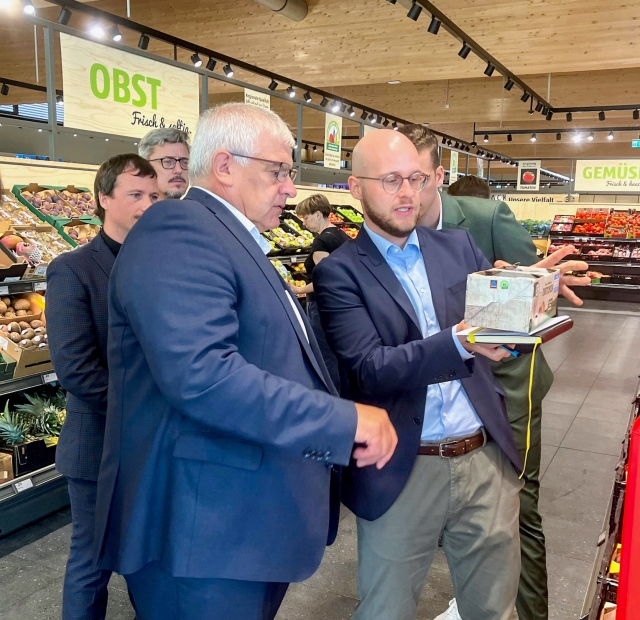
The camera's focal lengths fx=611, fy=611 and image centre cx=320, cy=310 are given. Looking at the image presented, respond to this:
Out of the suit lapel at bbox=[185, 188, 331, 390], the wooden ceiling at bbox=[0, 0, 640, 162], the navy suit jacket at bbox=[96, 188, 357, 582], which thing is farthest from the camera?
the wooden ceiling at bbox=[0, 0, 640, 162]

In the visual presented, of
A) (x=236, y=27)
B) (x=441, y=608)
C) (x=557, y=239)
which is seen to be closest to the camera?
(x=441, y=608)

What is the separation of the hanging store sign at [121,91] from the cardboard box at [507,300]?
12.7ft

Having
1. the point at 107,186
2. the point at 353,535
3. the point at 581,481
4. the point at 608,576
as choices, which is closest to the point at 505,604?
the point at 608,576

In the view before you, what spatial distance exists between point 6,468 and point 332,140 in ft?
20.4

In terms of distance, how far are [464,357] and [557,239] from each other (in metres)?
12.9

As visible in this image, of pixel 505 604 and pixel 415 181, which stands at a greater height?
pixel 415 181

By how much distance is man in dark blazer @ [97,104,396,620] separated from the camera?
1.11 meters

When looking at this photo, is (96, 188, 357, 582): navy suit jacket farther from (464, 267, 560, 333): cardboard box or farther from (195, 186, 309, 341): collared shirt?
(464, 267, 560, 333): cardboard box

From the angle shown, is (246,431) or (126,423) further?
(126,423)

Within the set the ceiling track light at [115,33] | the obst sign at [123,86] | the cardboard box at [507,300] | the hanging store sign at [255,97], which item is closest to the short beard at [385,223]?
the cardboard box at [507,300]

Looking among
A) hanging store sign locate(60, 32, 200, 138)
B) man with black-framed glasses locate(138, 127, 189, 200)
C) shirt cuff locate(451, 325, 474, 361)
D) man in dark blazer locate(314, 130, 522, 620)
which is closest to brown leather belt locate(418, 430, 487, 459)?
man in dark blazer locate(314, 130, 522, 620)

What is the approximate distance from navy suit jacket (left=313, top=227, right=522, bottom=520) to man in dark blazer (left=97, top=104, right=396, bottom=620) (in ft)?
0.98

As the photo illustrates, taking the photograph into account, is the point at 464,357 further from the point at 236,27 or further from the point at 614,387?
the point at 236,27

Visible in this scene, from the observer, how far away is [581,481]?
383 centimetres
